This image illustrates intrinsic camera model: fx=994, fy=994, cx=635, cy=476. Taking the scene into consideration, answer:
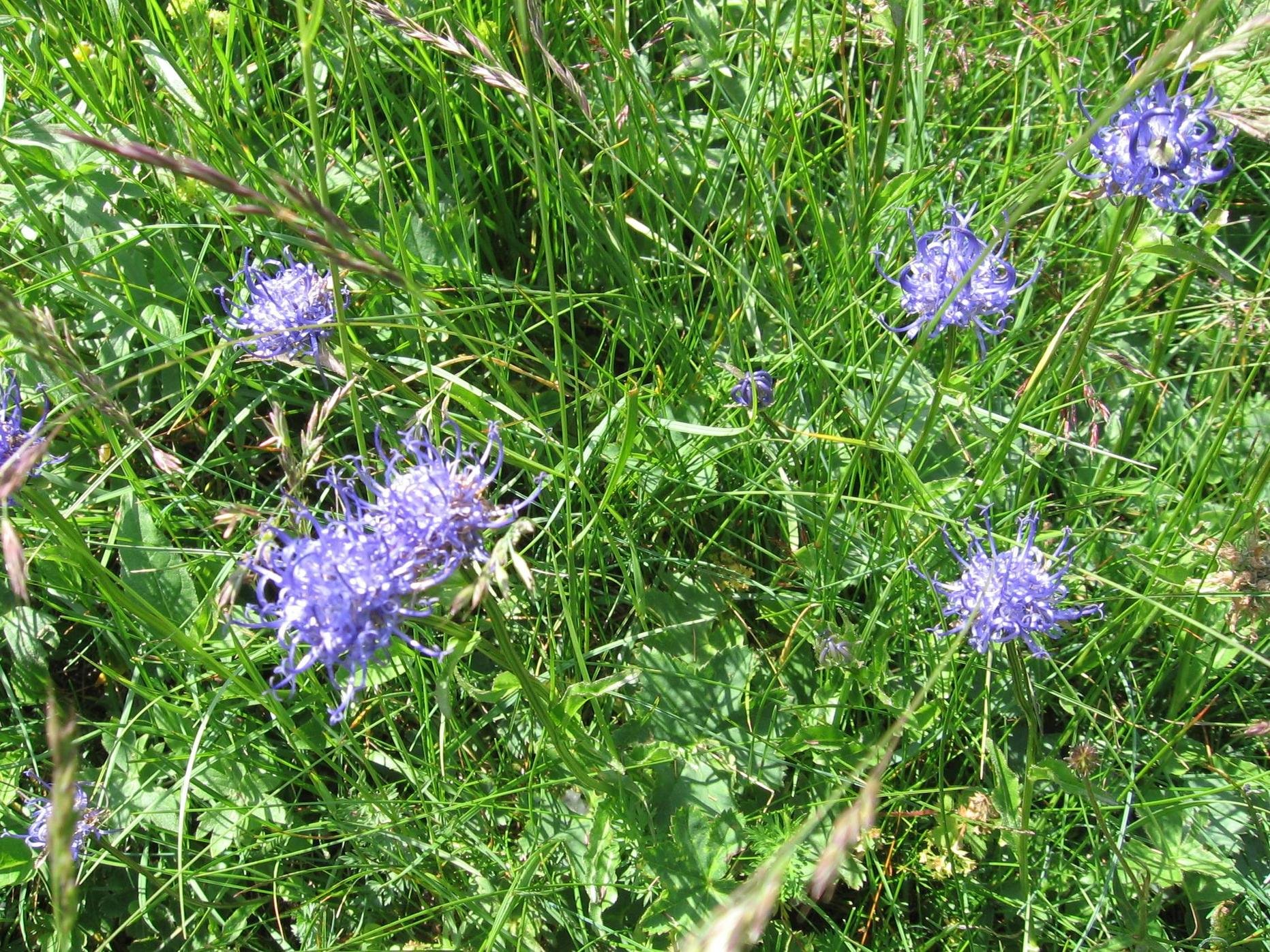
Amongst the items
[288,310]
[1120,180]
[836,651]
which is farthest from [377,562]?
[1120,180]

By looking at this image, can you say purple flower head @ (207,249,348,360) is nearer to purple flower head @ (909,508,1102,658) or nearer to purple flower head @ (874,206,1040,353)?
purple flower head @ (874,206,1040,353)

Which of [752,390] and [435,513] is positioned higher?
[435,513]

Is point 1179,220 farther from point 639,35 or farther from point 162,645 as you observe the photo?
point 162,645

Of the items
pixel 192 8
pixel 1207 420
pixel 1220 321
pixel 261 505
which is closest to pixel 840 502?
pixel 1207 420

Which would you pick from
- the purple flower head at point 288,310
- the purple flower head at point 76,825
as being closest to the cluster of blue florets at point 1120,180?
the purple flower head at point 288,310

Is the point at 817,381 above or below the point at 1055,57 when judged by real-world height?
below

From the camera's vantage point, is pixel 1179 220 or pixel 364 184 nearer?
pixel 364 184

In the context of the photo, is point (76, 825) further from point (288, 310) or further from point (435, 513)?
point (435, 513)
